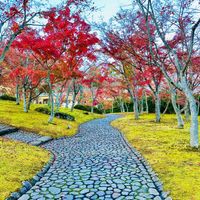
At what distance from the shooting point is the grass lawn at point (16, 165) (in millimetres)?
6338

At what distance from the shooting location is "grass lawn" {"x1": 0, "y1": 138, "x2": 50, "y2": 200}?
634cm

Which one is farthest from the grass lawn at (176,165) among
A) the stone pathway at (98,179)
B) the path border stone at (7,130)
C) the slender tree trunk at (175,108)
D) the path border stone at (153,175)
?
the path border stone at (7,130)

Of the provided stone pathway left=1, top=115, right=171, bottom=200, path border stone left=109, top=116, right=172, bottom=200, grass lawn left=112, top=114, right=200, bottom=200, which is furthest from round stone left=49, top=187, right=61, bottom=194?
grass lawn left=112, top=114, right=200, bottom=200

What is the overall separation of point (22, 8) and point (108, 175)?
9.26 metres

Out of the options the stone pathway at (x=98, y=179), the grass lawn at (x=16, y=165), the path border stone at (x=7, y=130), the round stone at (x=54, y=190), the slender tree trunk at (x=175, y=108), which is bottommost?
the round stone at (x=54, y=190)

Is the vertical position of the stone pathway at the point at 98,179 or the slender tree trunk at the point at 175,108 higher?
the slender tree trunk at the point at 175,108

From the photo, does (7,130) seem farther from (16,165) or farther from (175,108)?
(175,108)

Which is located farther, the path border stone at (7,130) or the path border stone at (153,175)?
the path border stone at (7,130)

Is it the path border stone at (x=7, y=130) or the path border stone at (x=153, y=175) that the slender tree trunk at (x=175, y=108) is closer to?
the path border stone at (x=153, y=175)

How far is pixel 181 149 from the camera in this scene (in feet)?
36.0

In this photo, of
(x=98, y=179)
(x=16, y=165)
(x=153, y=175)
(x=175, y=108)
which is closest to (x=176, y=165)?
(x=153, y=175)

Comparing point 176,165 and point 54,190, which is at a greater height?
point 176,165

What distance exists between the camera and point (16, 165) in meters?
8.08

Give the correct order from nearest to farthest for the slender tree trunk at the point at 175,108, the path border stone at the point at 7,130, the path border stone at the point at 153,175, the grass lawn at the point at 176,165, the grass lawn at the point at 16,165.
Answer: the path border stone at the point at 153,175 → the grass lawn at the point at 176,165 → the grass lawn at the point at 16,165 → the path border stone at the point at 7,130 → the slender tree trunk at the point at 175,108
